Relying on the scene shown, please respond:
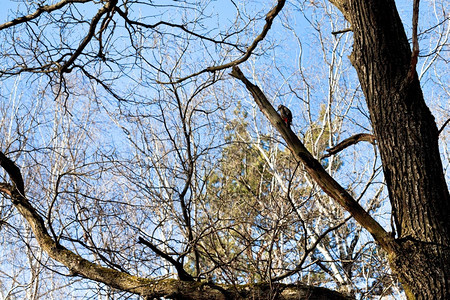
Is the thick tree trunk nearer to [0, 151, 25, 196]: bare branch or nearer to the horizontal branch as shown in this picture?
the horizontal branch

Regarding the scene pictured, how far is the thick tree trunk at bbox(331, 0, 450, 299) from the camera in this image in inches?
78.6

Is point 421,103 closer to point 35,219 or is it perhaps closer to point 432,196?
point 432,196

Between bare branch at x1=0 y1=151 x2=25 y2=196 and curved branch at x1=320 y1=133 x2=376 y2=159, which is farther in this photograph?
bare branch at x1=0 y1=151 x2=25 y2=196

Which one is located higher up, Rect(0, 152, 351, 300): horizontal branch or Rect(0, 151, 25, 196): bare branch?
Rect(0, 151, 25, 196): bare branch

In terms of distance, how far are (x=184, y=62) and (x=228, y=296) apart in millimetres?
5635

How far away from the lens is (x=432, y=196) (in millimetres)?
2066

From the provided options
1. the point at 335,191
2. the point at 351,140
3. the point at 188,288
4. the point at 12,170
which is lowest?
the point at 188,288

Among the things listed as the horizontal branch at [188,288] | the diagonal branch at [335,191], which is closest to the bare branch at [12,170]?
the horizontal branch at [188,288]

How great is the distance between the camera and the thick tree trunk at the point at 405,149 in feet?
6.55

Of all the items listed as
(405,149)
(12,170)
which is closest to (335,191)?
(405,149)

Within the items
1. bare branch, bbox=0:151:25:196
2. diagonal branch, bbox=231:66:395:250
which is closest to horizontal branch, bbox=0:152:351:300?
diagonal branch, bbox=231:66:395:250

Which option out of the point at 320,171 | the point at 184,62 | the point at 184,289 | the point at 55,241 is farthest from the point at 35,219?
the point at 184,62

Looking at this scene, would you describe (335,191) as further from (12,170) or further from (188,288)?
(12,170)

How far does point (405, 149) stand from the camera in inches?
83.7
